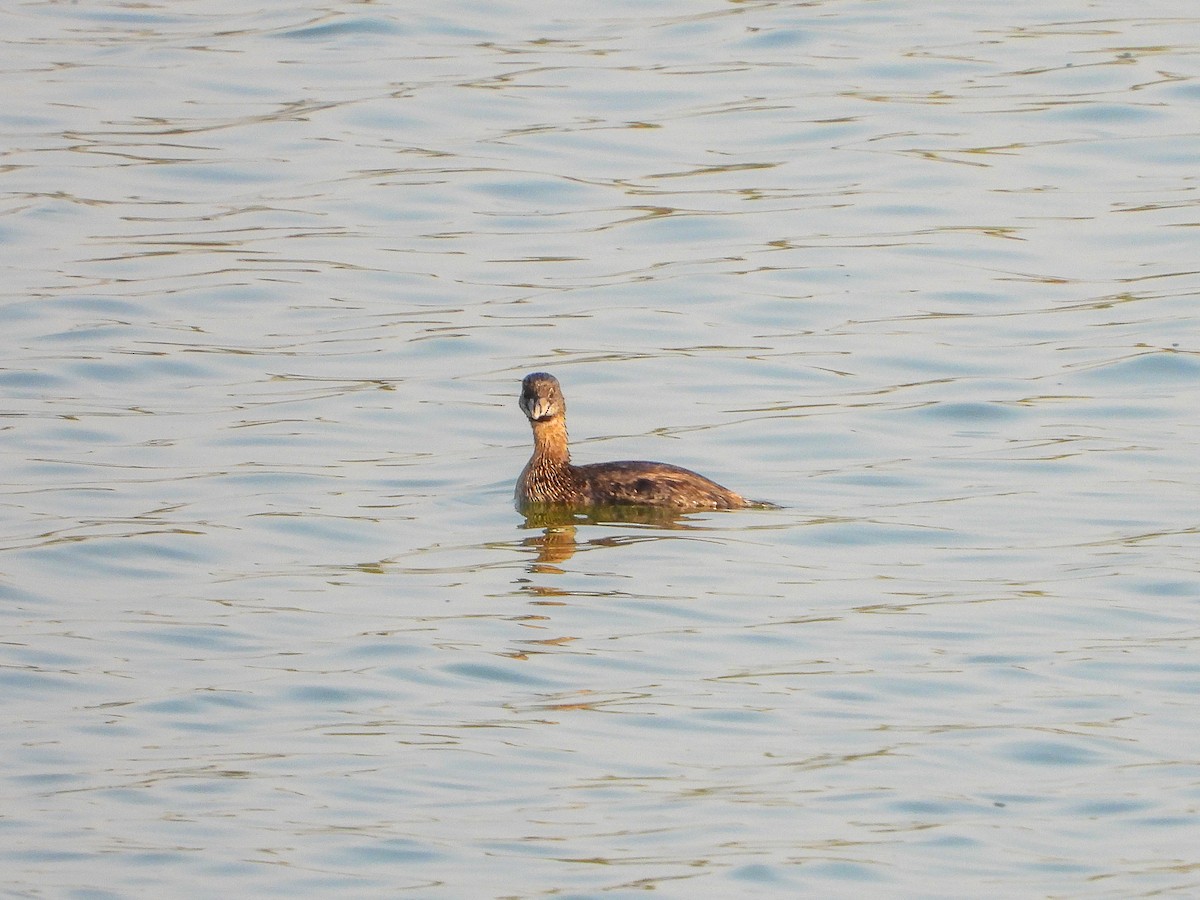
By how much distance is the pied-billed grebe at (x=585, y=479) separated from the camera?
12.7 metres

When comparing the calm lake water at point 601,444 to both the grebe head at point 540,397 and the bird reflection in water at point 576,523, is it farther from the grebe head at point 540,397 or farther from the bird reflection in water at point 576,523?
the grebe head at point 540,397

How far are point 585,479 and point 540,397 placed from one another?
560 millimetres

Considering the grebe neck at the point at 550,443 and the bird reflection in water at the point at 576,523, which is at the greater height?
the grebe neck at the point at 550,443

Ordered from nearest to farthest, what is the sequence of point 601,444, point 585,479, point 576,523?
point 576,523
point 585,479
point 601,444

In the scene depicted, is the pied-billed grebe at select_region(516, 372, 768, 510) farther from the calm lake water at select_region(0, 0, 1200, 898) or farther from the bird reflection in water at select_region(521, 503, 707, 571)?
the calm lake water at select_region(0, 0, 1200, 898)

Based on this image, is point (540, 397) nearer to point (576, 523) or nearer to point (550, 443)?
point (550, 443)

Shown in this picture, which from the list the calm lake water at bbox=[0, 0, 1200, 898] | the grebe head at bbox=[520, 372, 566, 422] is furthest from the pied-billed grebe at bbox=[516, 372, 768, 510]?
the calm lake water at bbox=[0, 0, 1200, 898]

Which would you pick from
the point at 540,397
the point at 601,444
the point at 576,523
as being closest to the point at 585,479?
the point at 576,523

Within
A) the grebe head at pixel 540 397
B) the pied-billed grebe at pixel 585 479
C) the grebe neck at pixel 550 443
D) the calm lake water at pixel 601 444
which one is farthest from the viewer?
the grebe neck at pixel 550 443

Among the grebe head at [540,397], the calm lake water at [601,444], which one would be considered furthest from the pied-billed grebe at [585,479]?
the calm lake water at [601,444]

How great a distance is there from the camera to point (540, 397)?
1337 cm

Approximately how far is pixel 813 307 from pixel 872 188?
3.34m

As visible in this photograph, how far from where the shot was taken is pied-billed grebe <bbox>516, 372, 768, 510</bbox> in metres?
12.7

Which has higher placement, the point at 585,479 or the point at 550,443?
the point at 550,443
